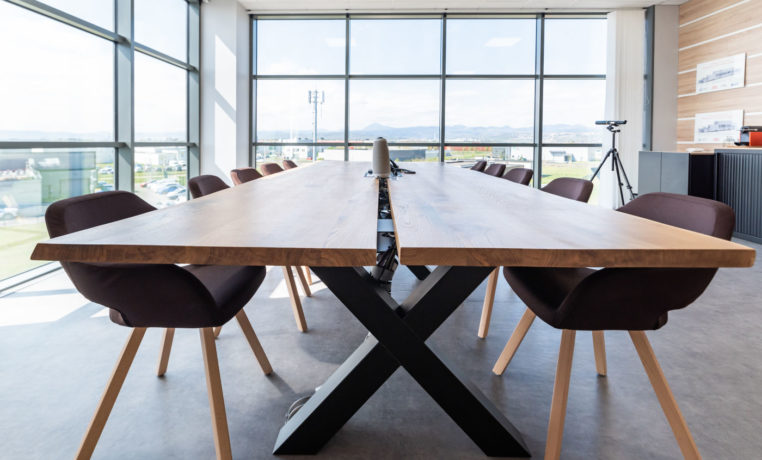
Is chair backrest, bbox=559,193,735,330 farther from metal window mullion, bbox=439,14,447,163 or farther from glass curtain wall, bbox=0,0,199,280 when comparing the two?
metal window mullion, bbox=439,14,447,163

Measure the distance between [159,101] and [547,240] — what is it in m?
6.51

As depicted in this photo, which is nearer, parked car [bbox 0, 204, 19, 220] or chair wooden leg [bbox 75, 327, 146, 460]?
chair wooden leg [bbox 75, 327, 146, 460]

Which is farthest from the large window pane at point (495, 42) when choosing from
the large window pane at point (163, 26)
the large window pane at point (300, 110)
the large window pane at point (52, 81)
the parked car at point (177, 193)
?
the large window pane at point (52, 81)

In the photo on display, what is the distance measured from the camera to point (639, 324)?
1431mm

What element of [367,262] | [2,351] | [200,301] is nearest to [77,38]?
A: [2,351]

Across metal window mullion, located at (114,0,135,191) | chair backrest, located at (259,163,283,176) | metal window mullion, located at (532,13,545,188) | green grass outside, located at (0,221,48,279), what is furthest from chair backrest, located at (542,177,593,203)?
metal window mullion, located at (532,13,545,188)

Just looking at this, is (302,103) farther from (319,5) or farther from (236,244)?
(236,244)

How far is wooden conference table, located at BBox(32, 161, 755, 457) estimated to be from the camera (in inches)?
42.5

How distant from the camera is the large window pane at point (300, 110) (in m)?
8.48

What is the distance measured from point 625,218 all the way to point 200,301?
1.26 m

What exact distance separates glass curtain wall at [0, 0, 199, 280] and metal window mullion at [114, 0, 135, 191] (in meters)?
0.01

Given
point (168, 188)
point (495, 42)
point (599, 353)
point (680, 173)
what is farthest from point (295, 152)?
point (599, 353)

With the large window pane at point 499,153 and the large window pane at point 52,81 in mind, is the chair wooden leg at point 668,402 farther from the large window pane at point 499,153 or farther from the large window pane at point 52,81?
the large window pane at point 499,153

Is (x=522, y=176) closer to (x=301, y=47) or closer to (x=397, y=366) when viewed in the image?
(x=397, y=366)
